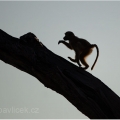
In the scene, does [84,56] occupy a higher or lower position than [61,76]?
higher

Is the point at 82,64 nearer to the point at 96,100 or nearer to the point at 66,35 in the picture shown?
the point at 66,35

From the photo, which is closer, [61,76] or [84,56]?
[61,76]

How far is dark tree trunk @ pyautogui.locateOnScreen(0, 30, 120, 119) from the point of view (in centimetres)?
474

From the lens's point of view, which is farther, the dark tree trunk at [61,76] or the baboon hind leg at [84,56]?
the baboon hind leg at [84,56]

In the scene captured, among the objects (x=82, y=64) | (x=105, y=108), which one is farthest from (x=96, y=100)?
(x=82, y=64)

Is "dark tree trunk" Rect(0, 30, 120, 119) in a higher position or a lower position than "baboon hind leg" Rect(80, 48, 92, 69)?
lower

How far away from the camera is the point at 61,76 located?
4.86 m

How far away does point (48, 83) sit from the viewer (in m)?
4.89

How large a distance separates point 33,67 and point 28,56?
223mm

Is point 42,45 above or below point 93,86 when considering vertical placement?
above

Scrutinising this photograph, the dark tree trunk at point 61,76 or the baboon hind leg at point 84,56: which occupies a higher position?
the baboon hind leg at point 84,56

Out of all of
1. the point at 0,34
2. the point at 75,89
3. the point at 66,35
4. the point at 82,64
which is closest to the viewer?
the point at 75,89

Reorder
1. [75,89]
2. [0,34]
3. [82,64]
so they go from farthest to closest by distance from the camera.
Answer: [82,64] < [0,34] < [75,89]

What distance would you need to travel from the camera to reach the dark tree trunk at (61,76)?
15.6 ft
